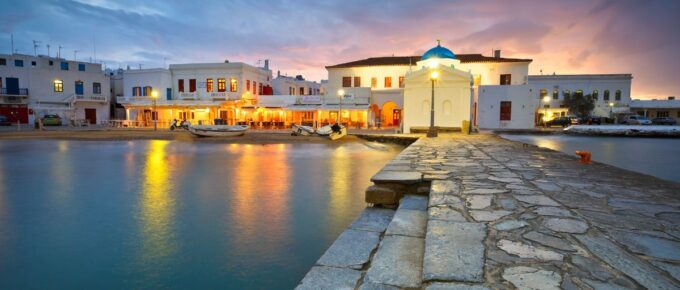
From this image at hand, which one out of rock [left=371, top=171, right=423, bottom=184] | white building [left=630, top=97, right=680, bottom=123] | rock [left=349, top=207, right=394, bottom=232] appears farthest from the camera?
white building [left=630, top=97, right=680, bottom=123]

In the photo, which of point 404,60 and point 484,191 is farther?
point 404,60

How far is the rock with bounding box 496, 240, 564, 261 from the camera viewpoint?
9.73 feet

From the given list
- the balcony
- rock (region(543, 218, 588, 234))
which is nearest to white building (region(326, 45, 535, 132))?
rock (region(543, 218, 588, 234))

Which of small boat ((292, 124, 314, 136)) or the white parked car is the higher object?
the white parked car

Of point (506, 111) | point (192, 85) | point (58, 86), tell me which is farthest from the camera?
point (58, 86)

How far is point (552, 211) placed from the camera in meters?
4.23

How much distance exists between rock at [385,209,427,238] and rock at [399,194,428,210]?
227mm

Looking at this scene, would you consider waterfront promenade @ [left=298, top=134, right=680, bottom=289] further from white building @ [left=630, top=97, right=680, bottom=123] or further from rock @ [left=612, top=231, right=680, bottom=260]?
white building @ [left=630, top=97, right=680, bottom=123]

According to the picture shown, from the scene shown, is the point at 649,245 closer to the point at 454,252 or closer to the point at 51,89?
the point at 454,252

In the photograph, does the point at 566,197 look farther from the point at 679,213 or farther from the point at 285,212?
the point at 285,212

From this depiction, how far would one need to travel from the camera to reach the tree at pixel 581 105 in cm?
4672

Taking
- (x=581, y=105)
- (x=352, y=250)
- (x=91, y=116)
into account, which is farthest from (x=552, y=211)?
(x=91, y=116)

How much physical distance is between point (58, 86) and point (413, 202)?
161 feet

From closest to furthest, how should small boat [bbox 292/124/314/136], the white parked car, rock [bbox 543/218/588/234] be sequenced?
rock [bbox 543/218/588/234]
small boat [bbox 292/124/314/136]
the white parked car
